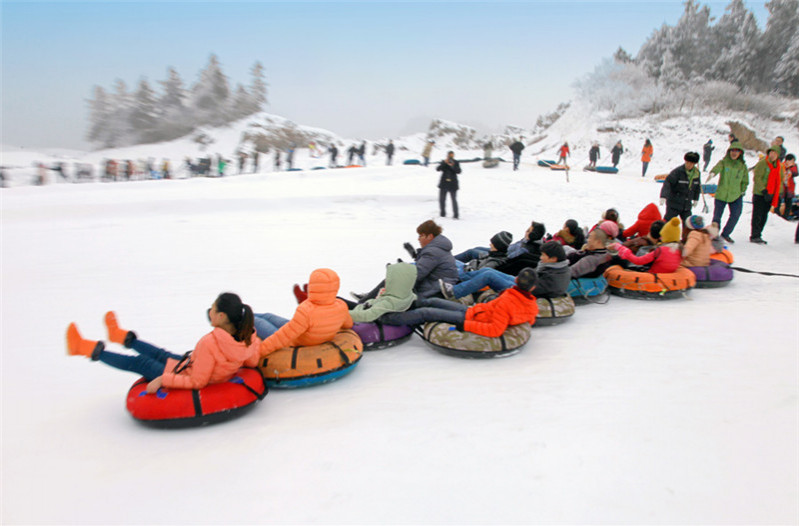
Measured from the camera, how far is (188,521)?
241 centimetres

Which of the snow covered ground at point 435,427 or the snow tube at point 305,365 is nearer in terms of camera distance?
the snow covered ground at point 435,427

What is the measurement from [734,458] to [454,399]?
71.7 inches

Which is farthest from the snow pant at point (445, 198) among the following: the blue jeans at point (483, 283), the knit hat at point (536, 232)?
the blue jeans at point (483, 283)

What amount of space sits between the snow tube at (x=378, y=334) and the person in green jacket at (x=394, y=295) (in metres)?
0.09

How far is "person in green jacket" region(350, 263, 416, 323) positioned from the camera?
4527 mm

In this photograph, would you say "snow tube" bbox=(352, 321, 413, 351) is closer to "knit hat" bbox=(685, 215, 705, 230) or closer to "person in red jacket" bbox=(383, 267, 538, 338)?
"person in red jacket" bbox=(383, 267, 538, 338)

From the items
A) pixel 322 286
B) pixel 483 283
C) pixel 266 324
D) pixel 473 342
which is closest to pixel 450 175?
pixel 483 283

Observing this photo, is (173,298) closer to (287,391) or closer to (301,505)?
(287,391)

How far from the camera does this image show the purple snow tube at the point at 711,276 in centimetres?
673

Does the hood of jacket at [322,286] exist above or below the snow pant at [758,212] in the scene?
below

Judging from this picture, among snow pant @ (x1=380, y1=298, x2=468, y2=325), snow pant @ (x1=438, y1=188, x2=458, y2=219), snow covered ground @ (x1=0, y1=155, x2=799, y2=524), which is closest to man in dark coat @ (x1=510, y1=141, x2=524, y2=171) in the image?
snow pant @ (x1=438, y1=188, x2=458, y2=219)

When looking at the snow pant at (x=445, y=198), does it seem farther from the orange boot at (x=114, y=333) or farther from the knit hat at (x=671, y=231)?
the orange boot at (x=114, y=333)

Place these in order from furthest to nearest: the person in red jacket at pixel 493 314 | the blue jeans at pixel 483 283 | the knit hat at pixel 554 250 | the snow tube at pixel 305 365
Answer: the blue jeans at pixel 483 283 < the knit hat at pixel 554 250 < the person in red jacket at pixel 493 314 < the snow tube at pixel 305 365

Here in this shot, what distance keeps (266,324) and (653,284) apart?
489 cm
